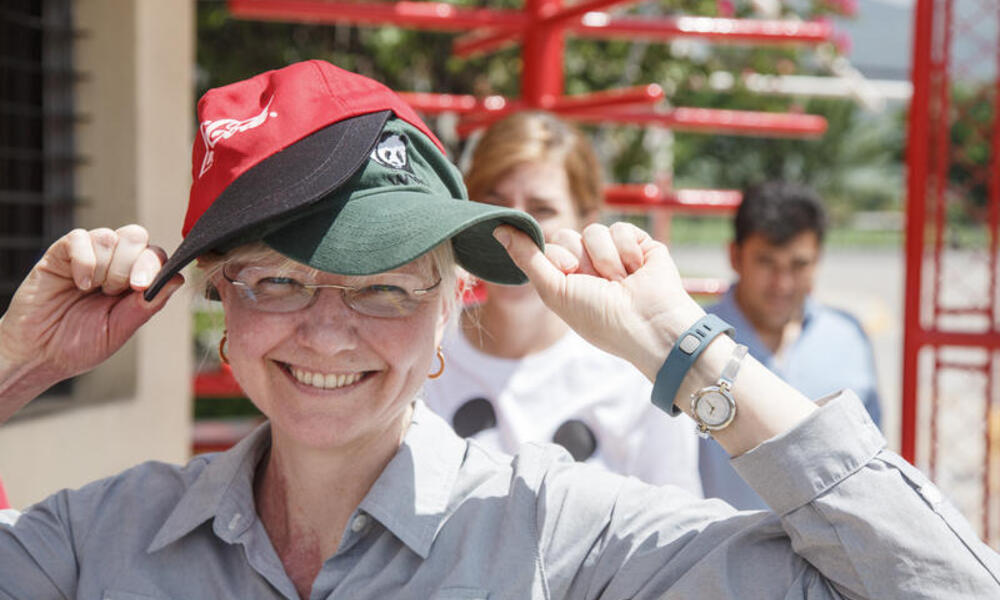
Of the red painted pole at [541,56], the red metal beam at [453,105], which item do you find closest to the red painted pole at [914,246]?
the red painted pole at [541,56]

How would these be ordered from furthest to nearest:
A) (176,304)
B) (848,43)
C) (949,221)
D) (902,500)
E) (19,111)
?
1. (848,43)
2. (176,304)
3. (19,111)
4. (949,221)
5. (902,500)

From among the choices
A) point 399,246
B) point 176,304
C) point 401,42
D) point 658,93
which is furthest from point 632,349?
point 401,42

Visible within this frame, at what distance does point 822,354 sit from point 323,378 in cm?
264

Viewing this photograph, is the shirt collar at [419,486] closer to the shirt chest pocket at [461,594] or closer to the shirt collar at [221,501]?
the shirt chest pocket at [461,594]

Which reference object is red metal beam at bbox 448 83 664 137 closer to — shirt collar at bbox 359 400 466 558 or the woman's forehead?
shirt collar at bbox 359 400 466 558

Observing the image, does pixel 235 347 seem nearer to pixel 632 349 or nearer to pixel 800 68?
pixel 632 349

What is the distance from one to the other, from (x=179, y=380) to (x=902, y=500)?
150 inches

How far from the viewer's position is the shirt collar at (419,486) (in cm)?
164

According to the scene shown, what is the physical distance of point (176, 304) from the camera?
459 centimetres

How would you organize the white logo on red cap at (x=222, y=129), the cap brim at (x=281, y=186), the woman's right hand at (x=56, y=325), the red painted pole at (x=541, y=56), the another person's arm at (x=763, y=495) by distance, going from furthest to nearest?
1. the red painted pole at (x=541, y=56)
2. the woman's right hand at (x=56, y=325)
3. the white logo on red cap at (x=222, y=129)
4. the cap brim at (x=281, y=186)
5. the another person's arm at (x=763, y=495)

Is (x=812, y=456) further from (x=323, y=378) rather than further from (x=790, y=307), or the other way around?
(x=790, y=307)

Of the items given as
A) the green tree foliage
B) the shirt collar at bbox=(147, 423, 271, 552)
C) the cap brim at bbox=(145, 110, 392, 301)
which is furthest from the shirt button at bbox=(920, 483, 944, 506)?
the green tree foliage

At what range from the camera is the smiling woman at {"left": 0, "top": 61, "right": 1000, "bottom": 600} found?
1.43 meters

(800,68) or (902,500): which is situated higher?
(800,68)
